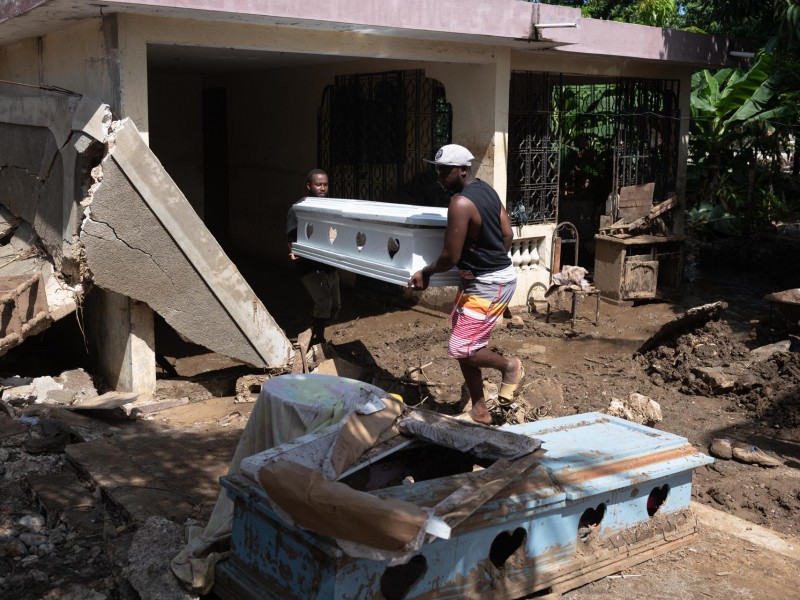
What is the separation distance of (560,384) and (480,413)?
160 centimetres

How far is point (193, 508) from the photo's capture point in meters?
4.57

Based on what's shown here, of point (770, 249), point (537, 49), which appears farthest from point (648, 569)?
point (770, 249)

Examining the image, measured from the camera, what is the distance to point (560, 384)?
7.04m

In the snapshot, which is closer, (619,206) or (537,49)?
(537,49)

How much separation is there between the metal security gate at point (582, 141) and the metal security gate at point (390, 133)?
2.92 ft

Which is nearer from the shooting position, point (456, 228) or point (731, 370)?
point (456, 228)

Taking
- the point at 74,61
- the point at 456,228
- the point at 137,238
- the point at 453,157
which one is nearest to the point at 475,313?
the point at 456,228

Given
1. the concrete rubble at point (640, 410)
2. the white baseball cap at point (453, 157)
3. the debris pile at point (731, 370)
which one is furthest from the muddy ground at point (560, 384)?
the white baseball cap at point (453, 157)

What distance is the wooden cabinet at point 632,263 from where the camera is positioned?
10.1 m

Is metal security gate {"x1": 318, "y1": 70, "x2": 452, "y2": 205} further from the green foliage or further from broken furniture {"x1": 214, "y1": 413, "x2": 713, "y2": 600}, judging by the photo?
broken furniture {"x1": 214, "y1": 413, "x2": 713, "y2": 600}

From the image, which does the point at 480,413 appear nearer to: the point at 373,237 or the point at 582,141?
the point at 373,237

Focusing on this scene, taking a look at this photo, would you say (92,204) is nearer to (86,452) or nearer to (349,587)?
(86,452)

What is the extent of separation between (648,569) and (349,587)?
1.65 metres

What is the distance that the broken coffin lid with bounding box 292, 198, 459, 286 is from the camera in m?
5.58
